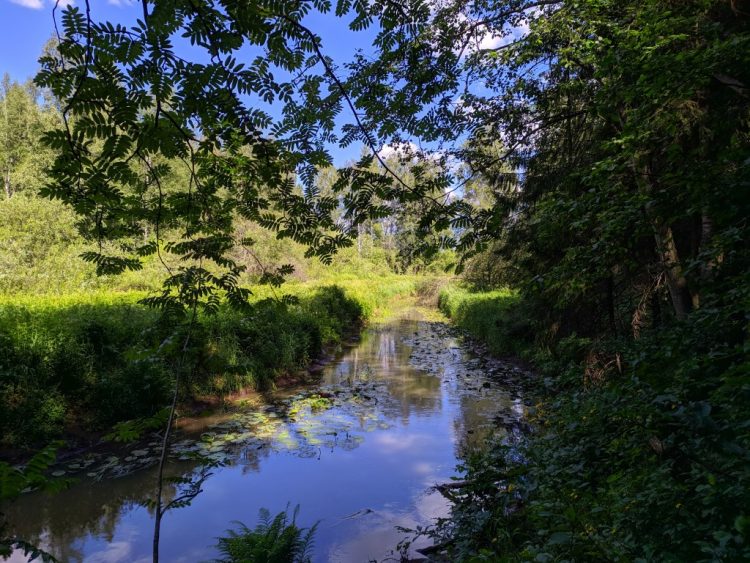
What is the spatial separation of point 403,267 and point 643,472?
4228 mm

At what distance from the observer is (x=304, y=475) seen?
638 centimetres

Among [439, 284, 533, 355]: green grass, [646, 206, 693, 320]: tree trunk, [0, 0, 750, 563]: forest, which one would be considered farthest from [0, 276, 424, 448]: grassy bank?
[439, 284, 533, 355]: green grass

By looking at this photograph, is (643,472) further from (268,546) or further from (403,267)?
(403,267)

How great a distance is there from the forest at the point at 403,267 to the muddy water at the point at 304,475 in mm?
49

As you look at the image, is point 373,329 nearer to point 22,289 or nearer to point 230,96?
point 22,289

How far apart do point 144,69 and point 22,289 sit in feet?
50.3

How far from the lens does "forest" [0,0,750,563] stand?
6.56 feet

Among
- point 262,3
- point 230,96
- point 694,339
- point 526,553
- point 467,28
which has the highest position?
point 467,28

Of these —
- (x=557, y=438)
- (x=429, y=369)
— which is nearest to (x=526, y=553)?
(x=557, y=438)

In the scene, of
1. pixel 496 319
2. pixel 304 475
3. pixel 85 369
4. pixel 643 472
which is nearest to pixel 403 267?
pixel 304 475

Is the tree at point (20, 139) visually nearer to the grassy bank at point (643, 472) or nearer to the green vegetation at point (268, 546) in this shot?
the green vegetation at point (268, 546)

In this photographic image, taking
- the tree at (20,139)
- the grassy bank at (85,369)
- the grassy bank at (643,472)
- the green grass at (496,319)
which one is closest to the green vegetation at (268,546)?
the grassy bank at (643,472)

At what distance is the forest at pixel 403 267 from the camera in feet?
6.56

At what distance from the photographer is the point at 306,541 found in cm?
424
